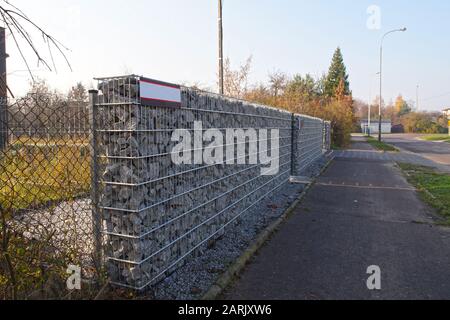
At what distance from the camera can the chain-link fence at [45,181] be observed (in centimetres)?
327

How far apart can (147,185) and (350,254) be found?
3082mm

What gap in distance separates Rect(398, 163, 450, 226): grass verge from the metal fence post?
6126mm

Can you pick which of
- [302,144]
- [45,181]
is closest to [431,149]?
[302,144]

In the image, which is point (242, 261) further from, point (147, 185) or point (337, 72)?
point (337, 72)

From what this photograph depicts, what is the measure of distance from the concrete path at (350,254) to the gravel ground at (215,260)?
28 centimetres

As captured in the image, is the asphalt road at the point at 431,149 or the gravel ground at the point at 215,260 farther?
the asphalt road at the point at 431,149

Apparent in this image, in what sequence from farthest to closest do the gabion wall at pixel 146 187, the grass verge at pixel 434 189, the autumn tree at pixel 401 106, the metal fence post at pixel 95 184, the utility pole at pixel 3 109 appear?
the autumn tree at pixel 401 106, the grass verge at pixel 434 189, the metal fence post at pixel 95 184, the gabion wall at pixel 146 187, the utility pole at pixel 3 109

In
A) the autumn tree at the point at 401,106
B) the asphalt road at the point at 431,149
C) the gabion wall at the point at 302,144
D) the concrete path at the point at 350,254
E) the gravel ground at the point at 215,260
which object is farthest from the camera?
the autumn tree at the point at 401,106

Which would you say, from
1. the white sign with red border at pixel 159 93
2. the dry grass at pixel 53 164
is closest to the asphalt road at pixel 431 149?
the white sign with red border at pixel 159 93

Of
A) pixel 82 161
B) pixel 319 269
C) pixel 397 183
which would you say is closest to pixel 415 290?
pixel 319 269

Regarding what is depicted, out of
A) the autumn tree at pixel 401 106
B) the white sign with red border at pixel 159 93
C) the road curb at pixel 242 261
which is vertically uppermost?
the autumn tree at pixel 401 106

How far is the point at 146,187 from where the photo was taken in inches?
146

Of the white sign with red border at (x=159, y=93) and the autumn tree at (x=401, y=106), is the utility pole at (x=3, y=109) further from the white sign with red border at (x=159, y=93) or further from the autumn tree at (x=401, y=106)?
the autumn tree at (x=401, y=106)
